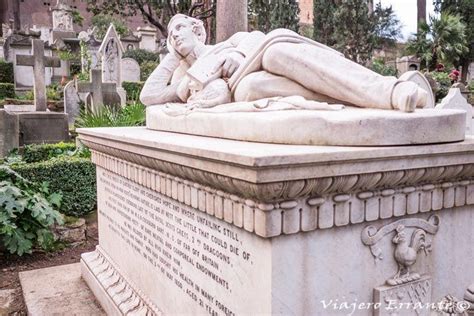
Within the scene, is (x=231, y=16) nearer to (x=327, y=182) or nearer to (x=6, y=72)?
(x=327, y=182)

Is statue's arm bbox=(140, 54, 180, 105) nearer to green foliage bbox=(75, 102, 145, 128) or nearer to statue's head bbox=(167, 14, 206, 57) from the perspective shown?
statue's head bbox=(167, 14, 206, 57)

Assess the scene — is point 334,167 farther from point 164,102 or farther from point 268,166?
point 164,102

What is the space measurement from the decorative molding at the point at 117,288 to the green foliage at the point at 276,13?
2062cm

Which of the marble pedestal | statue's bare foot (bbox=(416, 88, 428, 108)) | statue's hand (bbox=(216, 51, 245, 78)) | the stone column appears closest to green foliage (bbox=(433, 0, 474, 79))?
the stone column

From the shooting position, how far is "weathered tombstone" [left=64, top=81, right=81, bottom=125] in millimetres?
11508

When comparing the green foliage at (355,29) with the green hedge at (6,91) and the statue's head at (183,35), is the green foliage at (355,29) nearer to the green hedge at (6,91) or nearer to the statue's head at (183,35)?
the green hedge at (6,91)

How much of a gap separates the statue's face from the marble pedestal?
41.8 inches

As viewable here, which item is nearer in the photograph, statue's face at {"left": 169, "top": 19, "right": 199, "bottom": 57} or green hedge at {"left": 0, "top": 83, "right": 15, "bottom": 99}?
statue's face at {"left": 169, "top": 19, "right": 199, "bottom": 57}

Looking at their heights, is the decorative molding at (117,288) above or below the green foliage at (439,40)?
below

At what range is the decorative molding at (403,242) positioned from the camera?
1.91m

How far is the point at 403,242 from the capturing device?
196cm

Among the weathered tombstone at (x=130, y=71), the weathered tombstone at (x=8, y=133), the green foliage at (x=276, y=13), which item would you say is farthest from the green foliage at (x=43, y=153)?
the green foliage at (x=276, y=13)

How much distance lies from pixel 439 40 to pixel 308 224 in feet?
89.4

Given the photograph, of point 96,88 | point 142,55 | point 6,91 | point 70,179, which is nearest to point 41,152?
point 70,179
